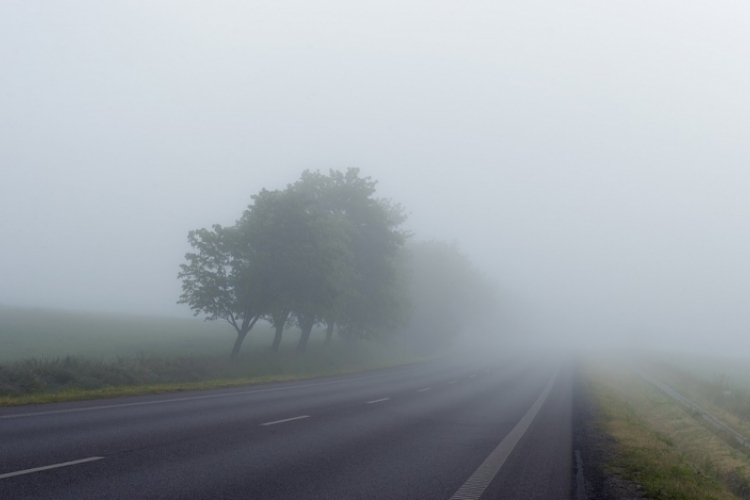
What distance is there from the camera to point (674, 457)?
14461 millimetres

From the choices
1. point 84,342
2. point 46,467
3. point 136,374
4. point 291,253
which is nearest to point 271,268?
point 291,253

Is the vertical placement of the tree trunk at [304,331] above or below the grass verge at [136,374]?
above

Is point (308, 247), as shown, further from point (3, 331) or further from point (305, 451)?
point (3, 331)

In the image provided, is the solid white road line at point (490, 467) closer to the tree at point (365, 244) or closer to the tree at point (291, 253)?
the tree at point (291, 253)

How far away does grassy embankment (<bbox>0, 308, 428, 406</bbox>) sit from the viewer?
19.9 m

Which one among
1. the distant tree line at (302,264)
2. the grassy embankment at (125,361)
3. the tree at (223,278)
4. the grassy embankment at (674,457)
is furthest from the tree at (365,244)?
the grassy embankment at (674,457)

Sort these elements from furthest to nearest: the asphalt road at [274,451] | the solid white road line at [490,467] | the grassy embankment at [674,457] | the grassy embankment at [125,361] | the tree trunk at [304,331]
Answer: the tree trunk at [304,331], the grassy embankment at [125,361], the grassy embankment at [674,457], the solid white road line at [490,467], the asphalt road at [274,451]

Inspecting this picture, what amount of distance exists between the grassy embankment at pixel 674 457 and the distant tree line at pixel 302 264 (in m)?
17.8

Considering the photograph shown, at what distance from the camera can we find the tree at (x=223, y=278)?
33.9 metres

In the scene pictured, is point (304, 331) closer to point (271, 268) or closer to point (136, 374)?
point (271, 268)

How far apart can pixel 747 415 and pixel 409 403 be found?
14.6 meters

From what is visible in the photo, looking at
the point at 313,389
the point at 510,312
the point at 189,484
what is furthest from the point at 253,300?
the point at 510,312

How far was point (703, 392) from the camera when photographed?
1416 inches

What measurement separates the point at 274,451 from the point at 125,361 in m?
16.7
